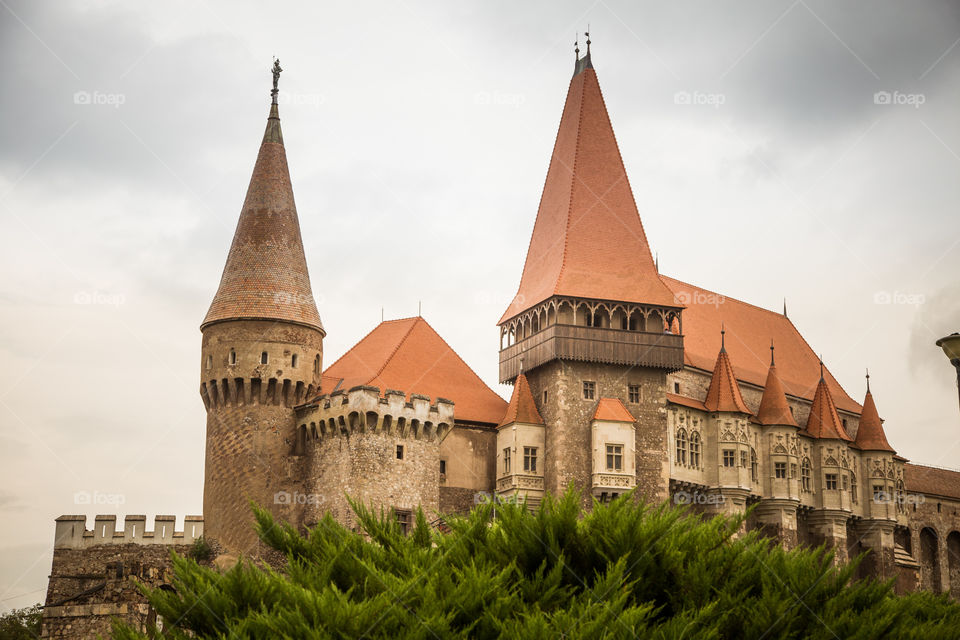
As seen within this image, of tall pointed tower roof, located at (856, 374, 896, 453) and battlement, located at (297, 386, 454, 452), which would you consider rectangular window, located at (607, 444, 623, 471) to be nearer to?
battlement, located at (297, 386, 454, 452)

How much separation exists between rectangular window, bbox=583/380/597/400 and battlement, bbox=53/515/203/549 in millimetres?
14940

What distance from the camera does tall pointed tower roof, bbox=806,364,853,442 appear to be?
→ 51.9m

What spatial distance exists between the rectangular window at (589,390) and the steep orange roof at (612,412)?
15.1 inches

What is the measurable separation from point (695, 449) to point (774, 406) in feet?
18.6

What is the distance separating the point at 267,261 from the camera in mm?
41500

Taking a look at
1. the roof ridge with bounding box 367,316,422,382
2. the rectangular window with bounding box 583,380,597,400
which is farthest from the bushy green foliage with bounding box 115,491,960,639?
the roof ridge with bounding box 367,316,422,382

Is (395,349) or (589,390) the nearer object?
(589,390)

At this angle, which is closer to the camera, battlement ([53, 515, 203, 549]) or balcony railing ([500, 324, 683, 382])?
battlement ([53, 515, 203, 549])

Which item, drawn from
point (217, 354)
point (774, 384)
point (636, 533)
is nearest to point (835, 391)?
point (774, 384)

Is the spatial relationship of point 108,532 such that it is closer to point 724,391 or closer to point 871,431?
point 724,391

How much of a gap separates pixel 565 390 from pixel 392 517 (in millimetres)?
24532

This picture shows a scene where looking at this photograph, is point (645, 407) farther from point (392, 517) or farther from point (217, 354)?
point (392, 517)

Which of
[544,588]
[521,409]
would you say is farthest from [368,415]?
[544,588]

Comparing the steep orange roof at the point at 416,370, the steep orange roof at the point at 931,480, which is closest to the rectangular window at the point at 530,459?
the steep orange roof at the point at 416,370
